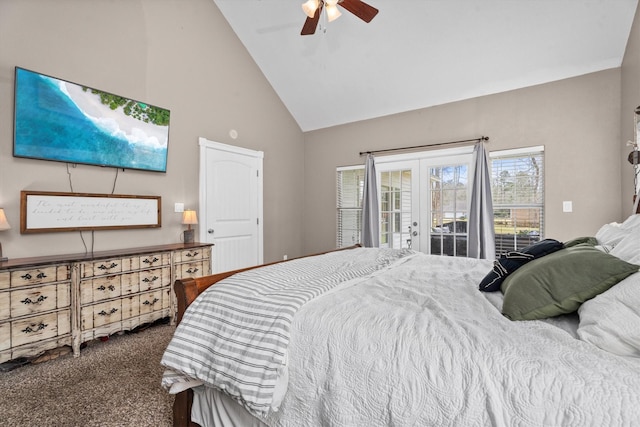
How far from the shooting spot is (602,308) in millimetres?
1001

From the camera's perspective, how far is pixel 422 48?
3791mm

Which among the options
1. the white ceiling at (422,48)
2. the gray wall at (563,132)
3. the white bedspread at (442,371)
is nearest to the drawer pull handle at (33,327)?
the white bedspread at (442,371)

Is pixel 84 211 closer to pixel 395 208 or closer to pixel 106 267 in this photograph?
pixel 106 267

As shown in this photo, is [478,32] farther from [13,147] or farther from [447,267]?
[13,147]

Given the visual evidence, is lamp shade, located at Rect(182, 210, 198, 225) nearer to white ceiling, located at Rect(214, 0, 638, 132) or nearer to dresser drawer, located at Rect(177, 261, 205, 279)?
dresser drawer, located at Rect(177, 261, 205, 279)

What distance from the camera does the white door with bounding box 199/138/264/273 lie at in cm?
408

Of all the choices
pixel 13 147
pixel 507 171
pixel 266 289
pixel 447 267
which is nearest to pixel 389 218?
pixel 507 171

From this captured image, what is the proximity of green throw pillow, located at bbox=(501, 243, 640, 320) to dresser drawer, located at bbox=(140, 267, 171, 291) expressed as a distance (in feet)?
9.71

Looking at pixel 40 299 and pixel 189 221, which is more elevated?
pixel 189 221

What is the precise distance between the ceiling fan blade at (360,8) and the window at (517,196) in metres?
2.43

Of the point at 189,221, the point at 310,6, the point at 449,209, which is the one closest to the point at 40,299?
the point at 189,221

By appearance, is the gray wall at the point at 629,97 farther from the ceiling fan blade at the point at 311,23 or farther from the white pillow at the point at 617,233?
the ceiling fan blade at the point at 311,23

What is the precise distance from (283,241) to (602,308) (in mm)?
4546

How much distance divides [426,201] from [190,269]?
3.22m
